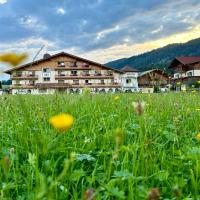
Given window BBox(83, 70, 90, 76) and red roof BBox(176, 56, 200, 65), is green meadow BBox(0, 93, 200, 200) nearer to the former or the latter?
window BBox(83, 70, 90, 76)

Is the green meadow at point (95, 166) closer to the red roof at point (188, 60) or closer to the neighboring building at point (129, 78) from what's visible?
the neighboring building at point (129, 78)

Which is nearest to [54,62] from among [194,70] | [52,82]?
[52,82]

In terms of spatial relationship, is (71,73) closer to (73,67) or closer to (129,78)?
(73,67)

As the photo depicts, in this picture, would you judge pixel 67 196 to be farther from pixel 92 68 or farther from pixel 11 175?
pixel 92 68

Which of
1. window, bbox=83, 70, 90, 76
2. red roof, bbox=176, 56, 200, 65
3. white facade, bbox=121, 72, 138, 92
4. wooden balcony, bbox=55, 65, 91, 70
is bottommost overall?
white facade, bbox=121, 72, 138, 92

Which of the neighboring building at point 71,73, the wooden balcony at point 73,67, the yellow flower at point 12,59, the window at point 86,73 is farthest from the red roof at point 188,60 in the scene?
the yellow flower at point 12,59

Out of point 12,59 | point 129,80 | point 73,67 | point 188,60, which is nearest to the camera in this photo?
point 12,59

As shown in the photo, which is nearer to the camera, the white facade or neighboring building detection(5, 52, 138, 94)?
neighboring building detection(5, 52, 138, 94)

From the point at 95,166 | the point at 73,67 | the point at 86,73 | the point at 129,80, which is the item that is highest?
the point at 73,67

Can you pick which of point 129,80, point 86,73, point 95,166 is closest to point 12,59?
point 95,166

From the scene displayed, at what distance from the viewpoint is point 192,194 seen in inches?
69.1

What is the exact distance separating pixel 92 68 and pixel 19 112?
7222 cm

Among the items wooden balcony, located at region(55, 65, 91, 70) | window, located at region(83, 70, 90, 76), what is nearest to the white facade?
window, located at region(83, 70, 90, 76)

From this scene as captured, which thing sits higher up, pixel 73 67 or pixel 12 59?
pixel 73 67
